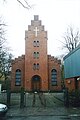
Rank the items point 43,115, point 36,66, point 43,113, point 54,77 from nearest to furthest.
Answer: point 43,115 → point 43,113 → point 36,66 → point 54,77

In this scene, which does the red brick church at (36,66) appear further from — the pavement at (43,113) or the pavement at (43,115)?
the pavement at (43,115)

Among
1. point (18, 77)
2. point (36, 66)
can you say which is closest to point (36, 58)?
point (36, 66)

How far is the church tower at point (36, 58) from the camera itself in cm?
5162

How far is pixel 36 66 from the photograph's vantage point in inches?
2062

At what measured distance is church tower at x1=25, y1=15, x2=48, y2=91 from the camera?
5162 centimetres

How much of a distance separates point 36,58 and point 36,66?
181 cm

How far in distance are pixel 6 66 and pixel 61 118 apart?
49.1 metres

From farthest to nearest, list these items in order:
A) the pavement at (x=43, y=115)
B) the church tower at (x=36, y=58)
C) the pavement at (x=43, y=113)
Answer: the church tower at (x=36, y=58) < the pavement at (x=43, y=113) < the pavement at (x=43, y=115)

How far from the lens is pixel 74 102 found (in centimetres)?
2162

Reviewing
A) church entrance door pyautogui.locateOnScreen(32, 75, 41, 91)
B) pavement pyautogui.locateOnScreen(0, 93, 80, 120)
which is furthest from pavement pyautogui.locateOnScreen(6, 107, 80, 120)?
church entrance door pyautogui.locateOnScreen(32, 75, 41, 91)

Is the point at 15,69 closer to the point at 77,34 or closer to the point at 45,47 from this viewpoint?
the point at 45,47

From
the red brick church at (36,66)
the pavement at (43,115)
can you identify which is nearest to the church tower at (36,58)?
the red brick church at (36,66)

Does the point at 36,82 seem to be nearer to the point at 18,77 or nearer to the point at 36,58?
the point at 18,77

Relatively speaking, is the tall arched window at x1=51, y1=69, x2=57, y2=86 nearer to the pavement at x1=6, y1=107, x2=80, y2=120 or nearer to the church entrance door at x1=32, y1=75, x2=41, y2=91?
the church entrance door at x1=32, y1=75, x2=41, y2=91
